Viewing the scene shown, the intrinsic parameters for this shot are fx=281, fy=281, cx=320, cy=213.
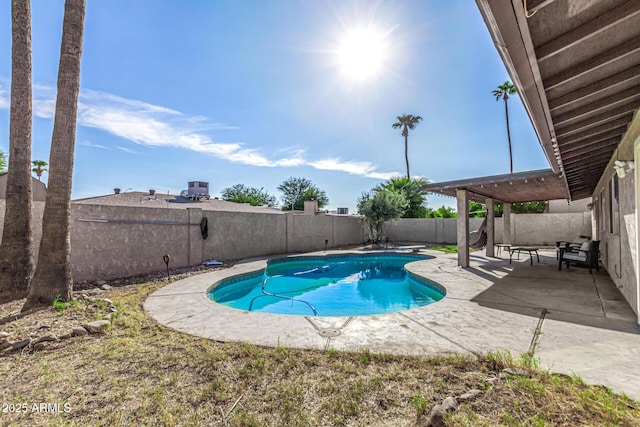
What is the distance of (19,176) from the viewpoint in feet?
17.9

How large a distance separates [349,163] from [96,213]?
21483 millimetres

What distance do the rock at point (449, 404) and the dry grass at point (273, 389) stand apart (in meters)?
0.05

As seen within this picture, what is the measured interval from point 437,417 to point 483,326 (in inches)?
91.9

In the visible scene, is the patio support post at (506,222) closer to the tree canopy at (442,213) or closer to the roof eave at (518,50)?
the tree canopy at (442,213)

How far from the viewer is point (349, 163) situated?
26.5m

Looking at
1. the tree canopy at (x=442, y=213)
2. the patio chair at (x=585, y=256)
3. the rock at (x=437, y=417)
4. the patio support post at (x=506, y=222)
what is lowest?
the rock at (x=437, y=417)

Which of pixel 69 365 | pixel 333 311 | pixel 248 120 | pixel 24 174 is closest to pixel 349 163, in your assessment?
pixel 248 120

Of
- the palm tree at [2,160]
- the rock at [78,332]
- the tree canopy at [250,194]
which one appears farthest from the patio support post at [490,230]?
the tree canopy at [250,194]

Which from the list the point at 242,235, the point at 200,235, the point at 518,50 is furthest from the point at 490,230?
the point at 200,235

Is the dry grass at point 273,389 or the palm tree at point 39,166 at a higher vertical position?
the palm tree at point 39,166

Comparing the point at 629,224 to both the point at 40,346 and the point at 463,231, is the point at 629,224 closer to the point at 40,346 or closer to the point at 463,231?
the point at 463,231

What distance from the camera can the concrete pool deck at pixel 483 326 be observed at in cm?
297

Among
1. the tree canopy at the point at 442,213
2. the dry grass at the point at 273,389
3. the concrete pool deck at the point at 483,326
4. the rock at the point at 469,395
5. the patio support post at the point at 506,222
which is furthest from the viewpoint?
the tree canopy at the point at 442,213

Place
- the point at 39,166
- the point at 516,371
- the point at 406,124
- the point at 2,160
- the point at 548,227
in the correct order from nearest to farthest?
1. the point at 516,371
2. the point at 548,227
3. the point at 2,160
4. the point at 39,166
5. the point at 406,124
